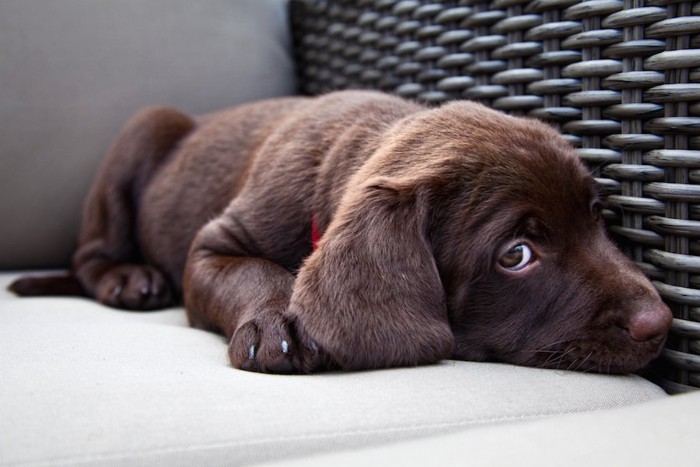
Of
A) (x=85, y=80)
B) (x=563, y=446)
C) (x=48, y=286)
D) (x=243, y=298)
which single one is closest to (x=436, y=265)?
(x=243, y=298)

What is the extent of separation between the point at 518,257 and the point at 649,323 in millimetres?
382

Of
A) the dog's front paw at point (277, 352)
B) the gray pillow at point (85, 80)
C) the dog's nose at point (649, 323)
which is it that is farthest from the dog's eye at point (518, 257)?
the gray pillow at point (85, 80)

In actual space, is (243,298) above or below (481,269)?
below

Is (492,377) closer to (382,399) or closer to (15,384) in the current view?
(382,399)

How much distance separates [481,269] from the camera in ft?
7.09

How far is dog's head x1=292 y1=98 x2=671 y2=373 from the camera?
198 centimetres

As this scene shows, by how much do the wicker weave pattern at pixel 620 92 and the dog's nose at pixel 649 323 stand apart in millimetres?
112

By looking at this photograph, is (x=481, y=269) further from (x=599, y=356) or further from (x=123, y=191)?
(x=123, y=191)

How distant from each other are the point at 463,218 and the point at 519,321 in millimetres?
327

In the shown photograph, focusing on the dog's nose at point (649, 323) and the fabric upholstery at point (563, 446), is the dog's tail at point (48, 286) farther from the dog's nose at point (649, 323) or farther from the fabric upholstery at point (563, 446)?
the dog's nose at point (649, 323)

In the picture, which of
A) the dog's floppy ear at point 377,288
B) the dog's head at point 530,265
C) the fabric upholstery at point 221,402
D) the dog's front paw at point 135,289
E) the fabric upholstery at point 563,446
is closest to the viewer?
the fabric upholstery at point 563,446

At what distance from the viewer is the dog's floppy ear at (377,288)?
77.0 inches

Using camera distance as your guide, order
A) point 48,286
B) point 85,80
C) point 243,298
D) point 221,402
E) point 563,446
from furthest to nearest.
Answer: point 85,80, point 48,286, point 243,298, point 221,402, point 563,446

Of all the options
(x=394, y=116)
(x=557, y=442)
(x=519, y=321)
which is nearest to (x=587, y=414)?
(x=557, y=442)
